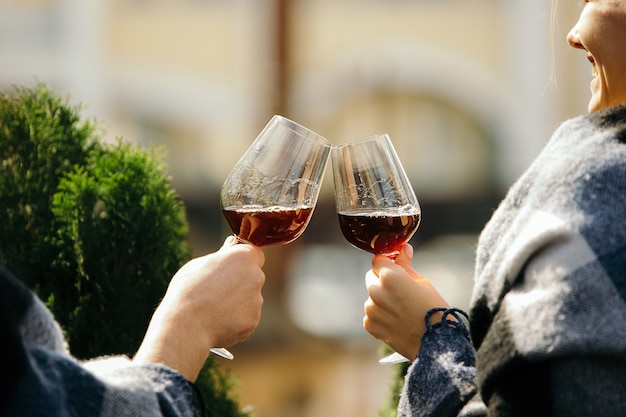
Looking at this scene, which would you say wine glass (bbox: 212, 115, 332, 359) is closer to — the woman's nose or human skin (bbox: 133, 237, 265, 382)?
human skin (bbox: 133, 237, 265, 382)

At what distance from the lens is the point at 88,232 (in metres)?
1.90

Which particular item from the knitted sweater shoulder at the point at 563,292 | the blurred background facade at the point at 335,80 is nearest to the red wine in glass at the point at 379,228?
the knitted sweater shoulder at the point at 563,292

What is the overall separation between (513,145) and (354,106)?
10.3 ft

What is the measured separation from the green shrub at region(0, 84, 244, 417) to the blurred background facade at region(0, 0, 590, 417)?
14037mm

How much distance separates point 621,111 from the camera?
130cm

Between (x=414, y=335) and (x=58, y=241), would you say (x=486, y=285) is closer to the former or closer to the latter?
(x=414, y=335)

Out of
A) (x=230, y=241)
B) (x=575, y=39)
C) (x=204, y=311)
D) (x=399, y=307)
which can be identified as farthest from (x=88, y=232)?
(x=575, y=39)

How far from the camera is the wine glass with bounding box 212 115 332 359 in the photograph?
168 centimetres

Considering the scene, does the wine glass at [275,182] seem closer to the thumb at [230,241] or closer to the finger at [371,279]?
the thumb at [230,241]

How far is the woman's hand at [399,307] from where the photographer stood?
1533mm

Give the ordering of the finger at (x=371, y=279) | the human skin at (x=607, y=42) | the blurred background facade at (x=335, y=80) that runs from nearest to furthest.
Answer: the human skin at (x=607, y=42) < the finger at (x=371, y=279) < the blurred background facade at (x=335, y=80)

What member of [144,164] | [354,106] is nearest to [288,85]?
[144,164]

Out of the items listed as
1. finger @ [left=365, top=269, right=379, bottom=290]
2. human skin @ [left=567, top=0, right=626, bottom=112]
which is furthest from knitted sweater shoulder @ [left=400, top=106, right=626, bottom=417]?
finger @ [left=365, top=269, right=379, bottom=290]

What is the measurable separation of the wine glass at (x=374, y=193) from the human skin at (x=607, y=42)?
431mm
